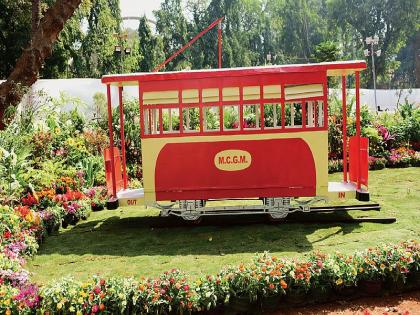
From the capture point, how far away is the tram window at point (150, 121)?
8148 mm

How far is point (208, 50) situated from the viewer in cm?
4981

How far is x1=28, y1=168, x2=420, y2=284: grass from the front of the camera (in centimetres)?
646

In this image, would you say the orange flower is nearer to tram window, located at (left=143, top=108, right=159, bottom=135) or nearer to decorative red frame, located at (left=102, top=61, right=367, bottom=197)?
decorative red frame, located at (left=102, top=61, right=367, bottom=197)

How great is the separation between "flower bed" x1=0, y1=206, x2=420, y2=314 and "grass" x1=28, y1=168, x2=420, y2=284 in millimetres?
1163

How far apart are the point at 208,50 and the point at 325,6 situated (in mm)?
26505

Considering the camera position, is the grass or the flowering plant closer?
the flowering plant

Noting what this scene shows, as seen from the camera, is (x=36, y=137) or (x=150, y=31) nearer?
(x=36, y=137)

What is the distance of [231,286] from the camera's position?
4.88m

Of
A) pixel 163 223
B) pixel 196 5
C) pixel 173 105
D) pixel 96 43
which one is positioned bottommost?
pixel 163 223

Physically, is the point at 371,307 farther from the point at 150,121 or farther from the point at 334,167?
the point at 334,167

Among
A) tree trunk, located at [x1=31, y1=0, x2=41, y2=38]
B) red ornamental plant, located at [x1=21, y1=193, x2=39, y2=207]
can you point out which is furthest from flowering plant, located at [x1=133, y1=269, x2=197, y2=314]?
tree trunk, located at [x1=31, y1=0, x2=41, y2=38]

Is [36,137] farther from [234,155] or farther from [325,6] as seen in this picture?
[325,6]

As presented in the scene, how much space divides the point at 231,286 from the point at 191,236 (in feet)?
10.1

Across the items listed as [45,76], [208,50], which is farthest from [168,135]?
[208,50]
